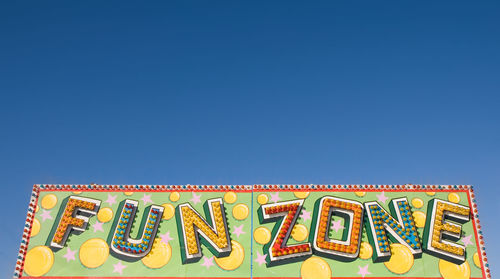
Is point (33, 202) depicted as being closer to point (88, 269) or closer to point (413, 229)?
point (88, 269)

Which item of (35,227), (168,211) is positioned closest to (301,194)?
(168,211)

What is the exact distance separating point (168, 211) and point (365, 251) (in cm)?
731

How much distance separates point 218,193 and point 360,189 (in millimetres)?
5405

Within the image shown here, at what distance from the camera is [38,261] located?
1501cm

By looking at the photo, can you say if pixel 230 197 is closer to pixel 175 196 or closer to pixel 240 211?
pixel 240 211

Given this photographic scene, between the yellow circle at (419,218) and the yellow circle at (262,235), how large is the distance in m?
5.46

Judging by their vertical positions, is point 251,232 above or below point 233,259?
above

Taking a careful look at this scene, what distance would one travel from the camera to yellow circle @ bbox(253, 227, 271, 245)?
49.8ft

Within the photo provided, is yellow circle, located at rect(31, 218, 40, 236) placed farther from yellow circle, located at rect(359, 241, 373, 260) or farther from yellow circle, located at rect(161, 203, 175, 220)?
yellow circle, located at rect(359, 241, 373, 260)

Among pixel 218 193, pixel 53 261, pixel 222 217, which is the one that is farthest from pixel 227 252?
pixel 53 261

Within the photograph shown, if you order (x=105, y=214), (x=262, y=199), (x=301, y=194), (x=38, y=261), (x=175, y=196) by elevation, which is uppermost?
(x=301, y=194)

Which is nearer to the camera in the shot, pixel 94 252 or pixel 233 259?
pixel 233 259

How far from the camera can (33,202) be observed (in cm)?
1595

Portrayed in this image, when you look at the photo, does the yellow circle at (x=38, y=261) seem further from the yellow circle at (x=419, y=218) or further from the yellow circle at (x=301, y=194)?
the yellow circle at (x=419, y=218)
